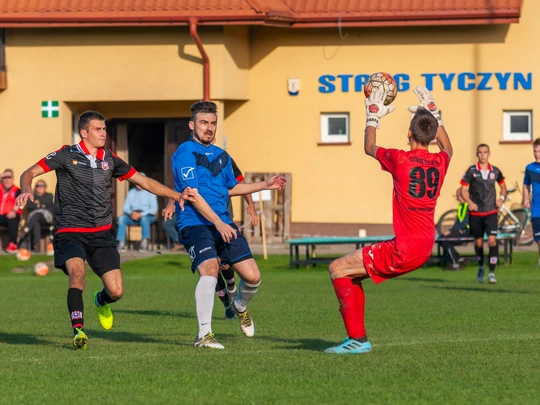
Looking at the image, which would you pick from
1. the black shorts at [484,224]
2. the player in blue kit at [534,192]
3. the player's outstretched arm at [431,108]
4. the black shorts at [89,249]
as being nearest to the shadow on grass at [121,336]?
the black shorts at [89,249]

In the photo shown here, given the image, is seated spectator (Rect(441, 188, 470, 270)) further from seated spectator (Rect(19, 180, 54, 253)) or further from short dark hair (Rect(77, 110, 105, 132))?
short dark hair (Rect(77, 110, 105, 132))

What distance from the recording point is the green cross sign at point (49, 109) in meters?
27.3

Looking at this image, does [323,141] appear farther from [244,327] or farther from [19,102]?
[244,327]

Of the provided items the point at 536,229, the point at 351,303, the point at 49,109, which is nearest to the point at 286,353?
the point at 351,303

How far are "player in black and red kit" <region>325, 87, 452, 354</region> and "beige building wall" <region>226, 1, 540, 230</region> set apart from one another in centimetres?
1757

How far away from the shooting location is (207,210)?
33.1 feet

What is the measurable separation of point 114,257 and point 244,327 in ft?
4.79

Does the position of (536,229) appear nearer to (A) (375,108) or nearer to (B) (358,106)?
(A) (375,108)

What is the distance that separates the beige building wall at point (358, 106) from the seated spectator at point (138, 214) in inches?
95.4

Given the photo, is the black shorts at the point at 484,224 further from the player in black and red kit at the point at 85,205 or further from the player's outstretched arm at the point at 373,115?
the player's outstretched arm at the point at 373,115

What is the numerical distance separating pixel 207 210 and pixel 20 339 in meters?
2.63

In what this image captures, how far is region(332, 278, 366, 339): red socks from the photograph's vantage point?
921 centimetres

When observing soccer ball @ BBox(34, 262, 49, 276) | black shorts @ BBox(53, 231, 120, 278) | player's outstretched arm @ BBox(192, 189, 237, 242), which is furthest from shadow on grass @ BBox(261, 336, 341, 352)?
soccer ball @ BBox(34, 262, 49, 276)

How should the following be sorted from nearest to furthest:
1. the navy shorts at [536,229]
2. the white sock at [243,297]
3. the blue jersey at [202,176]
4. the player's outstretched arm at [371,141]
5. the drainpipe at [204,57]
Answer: the player's outstretched arm at [371,141]
the blue jersey at [202,176]
the white sock at [243,297]
the navy shorts at [536,229]
the drainpipe at [204,57]
